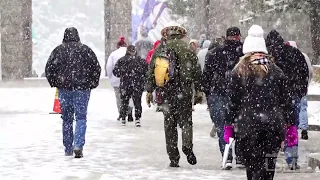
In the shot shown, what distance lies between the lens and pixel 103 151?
11.7 meters

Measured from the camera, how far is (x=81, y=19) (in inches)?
7003

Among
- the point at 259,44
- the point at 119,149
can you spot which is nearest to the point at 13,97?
the point at 119,149

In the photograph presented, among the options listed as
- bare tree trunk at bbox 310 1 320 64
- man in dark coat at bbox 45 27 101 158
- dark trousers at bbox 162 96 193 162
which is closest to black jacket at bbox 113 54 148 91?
man in dark coat at bbox 45 27 101 158

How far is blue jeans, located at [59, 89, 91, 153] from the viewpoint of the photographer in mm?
10648

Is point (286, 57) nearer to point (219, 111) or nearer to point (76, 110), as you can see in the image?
point (219, 111)

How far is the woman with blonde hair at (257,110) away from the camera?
20.2ft

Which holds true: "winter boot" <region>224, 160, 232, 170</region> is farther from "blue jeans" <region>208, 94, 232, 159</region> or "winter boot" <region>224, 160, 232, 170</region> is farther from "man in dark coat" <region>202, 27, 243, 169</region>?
"blue jeans" <region>208, 94, 232, 159</region>

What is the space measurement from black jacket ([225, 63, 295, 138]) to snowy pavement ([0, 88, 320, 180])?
263cm

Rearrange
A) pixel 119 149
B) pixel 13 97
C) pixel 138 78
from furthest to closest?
pixel 13 97, pixel 138 78, pixel 119 149

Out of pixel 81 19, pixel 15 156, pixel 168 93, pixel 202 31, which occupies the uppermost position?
pixel 81 19

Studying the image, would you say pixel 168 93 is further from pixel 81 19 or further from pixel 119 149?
pixel 81 19

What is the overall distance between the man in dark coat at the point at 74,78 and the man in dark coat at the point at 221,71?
5.52ft

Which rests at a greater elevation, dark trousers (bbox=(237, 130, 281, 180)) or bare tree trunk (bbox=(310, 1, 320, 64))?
bare tree trunk (bbox=(310, 1, 320, 64))

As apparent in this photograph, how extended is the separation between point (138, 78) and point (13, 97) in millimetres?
9750
